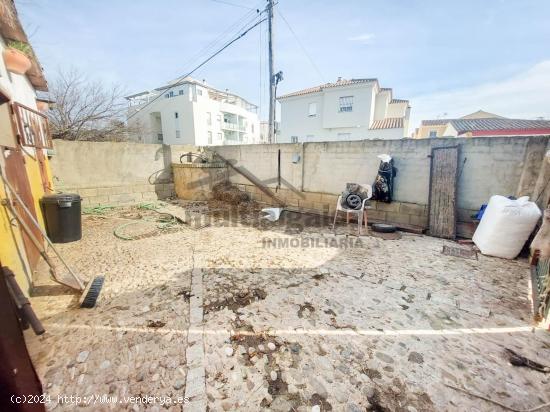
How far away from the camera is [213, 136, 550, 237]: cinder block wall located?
3709 millimetres

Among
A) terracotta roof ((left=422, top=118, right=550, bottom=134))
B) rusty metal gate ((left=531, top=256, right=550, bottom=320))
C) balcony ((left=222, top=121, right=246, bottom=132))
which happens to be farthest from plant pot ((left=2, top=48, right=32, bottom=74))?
balcony ((left=222, top=121, right=246, bottom=132))

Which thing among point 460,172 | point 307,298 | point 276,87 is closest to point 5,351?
point 307,298

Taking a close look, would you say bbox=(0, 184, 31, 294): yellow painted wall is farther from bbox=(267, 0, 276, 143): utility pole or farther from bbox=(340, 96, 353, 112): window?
bbox=(340, 96, 353, 112): window

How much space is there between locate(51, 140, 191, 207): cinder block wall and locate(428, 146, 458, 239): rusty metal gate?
737cm

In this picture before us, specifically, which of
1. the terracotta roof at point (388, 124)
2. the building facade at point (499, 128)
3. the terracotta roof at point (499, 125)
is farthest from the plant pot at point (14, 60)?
the terracotta roof at point (499, 125)

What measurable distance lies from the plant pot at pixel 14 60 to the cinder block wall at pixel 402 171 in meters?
4.77

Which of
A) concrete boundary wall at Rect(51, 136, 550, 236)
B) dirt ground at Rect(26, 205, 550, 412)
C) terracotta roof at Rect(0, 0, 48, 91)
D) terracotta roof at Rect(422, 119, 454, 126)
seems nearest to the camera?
dirt ground at Rect(26, 205, 550, 412)

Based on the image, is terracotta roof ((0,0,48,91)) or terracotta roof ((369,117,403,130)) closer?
terracotta roof ((0,0,48,91))

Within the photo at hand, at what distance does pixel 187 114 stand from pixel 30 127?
71.0ft

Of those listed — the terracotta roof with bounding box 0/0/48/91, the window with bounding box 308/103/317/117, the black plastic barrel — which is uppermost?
the window with bounding box 308/103/317/117

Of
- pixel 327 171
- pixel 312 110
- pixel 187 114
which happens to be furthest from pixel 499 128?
pixel 187 114

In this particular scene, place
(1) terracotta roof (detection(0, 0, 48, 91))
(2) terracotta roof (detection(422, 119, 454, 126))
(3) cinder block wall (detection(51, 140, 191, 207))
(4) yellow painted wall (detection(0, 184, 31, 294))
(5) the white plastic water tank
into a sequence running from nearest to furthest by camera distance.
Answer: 1. (4) yellow painted wall (detection(0, 184, 31, 294))
2. (1) terracotta roof (detection(0, 0, 48, 91))
3. (5) the white plastic water tank
4. (3) cinder block wall (detection(51, 140, 191, 207))
5. (2) terracotta roof (detection(422, 119, 454, 126))

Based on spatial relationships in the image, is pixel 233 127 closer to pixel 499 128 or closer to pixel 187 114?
pixel 187 114

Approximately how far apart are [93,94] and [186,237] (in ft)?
31.9
